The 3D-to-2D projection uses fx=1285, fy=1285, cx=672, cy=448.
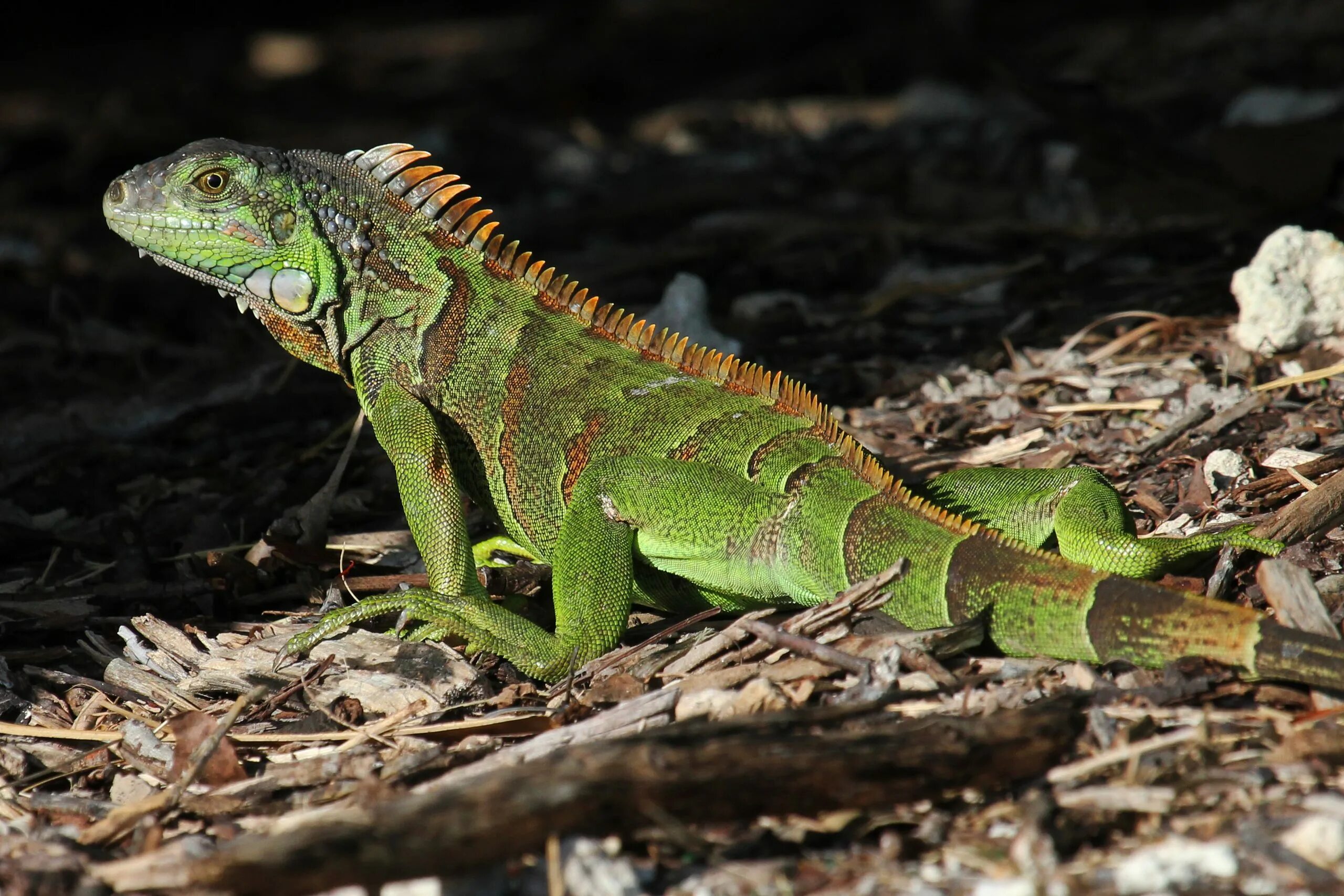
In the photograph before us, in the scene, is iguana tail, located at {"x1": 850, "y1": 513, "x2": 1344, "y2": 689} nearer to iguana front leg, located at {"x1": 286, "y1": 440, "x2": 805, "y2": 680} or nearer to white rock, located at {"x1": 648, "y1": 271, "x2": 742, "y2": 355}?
iguana front leg, located at {"x1": 286, "y1": 440, "x2": 805, "y2": 680}

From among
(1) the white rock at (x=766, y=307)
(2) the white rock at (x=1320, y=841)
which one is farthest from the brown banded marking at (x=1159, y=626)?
(1) the white rock at (x=766, y=307)

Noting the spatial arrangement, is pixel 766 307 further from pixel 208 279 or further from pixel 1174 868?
pixel 1174 868

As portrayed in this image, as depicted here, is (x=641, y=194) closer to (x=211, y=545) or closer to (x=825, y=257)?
(x=825, y=257)

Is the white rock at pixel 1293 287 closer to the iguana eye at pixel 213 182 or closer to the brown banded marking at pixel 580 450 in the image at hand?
the brown banded marking at pixel 580 450

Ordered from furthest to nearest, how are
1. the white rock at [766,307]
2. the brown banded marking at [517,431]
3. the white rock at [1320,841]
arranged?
the white rock at [766,307]
the brown banded marking at [517,431]
the white rock at [1320,841]


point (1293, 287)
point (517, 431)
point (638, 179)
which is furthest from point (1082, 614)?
point (638, 179)

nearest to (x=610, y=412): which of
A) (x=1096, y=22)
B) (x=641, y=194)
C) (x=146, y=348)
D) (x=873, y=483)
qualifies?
(x=873, y=483)
